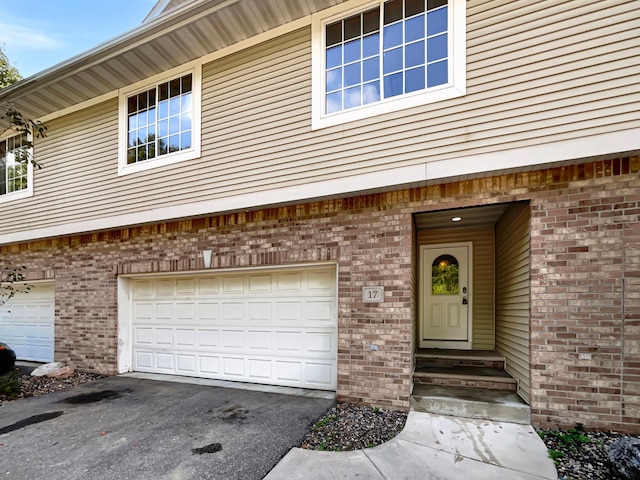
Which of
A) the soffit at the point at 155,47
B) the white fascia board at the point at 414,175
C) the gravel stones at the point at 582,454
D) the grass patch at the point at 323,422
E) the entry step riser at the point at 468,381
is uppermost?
the soffit at the point at 155,47

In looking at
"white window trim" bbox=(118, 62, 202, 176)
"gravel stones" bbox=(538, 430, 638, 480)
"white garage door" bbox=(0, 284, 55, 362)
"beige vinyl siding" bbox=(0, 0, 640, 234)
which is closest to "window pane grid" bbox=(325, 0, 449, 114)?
"beige vinyl siding" bbox=(0, 0, 640, 234)

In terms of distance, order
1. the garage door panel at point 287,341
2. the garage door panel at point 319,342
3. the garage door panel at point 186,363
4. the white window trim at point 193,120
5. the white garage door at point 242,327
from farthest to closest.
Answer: the garage door panel at point 186,363 < the white window trim at point 193,120 < the garage door panel at point 287,341 < the white garage door at point 242,327 < the garage door panel at point 319,342

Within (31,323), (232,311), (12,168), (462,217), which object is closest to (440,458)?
(462,217)

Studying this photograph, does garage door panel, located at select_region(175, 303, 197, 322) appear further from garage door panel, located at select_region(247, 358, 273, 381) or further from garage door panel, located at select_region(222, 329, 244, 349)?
garage door panel, located at select_region(247, 358, 273, 381)

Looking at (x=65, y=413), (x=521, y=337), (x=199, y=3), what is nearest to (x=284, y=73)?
(x=199, y=3)

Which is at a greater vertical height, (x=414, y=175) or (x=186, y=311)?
(x=414, y=175)

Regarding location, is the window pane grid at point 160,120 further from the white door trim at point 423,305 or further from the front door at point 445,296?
the front door at point 445,296

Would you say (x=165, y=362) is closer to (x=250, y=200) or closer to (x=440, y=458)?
(x=250, y=200)

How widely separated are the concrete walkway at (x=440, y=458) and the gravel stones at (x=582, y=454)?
94mm

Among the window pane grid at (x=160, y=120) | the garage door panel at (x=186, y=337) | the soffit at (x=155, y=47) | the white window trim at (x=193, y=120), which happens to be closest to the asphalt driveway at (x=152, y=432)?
the garage door panel at (x=186, y=337)

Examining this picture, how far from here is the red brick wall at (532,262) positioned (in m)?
3.46

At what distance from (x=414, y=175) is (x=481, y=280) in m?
3.06

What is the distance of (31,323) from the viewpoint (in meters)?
8.04

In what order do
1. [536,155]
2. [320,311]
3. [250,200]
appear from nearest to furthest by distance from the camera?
[536,155], [250,200], [320,311]
